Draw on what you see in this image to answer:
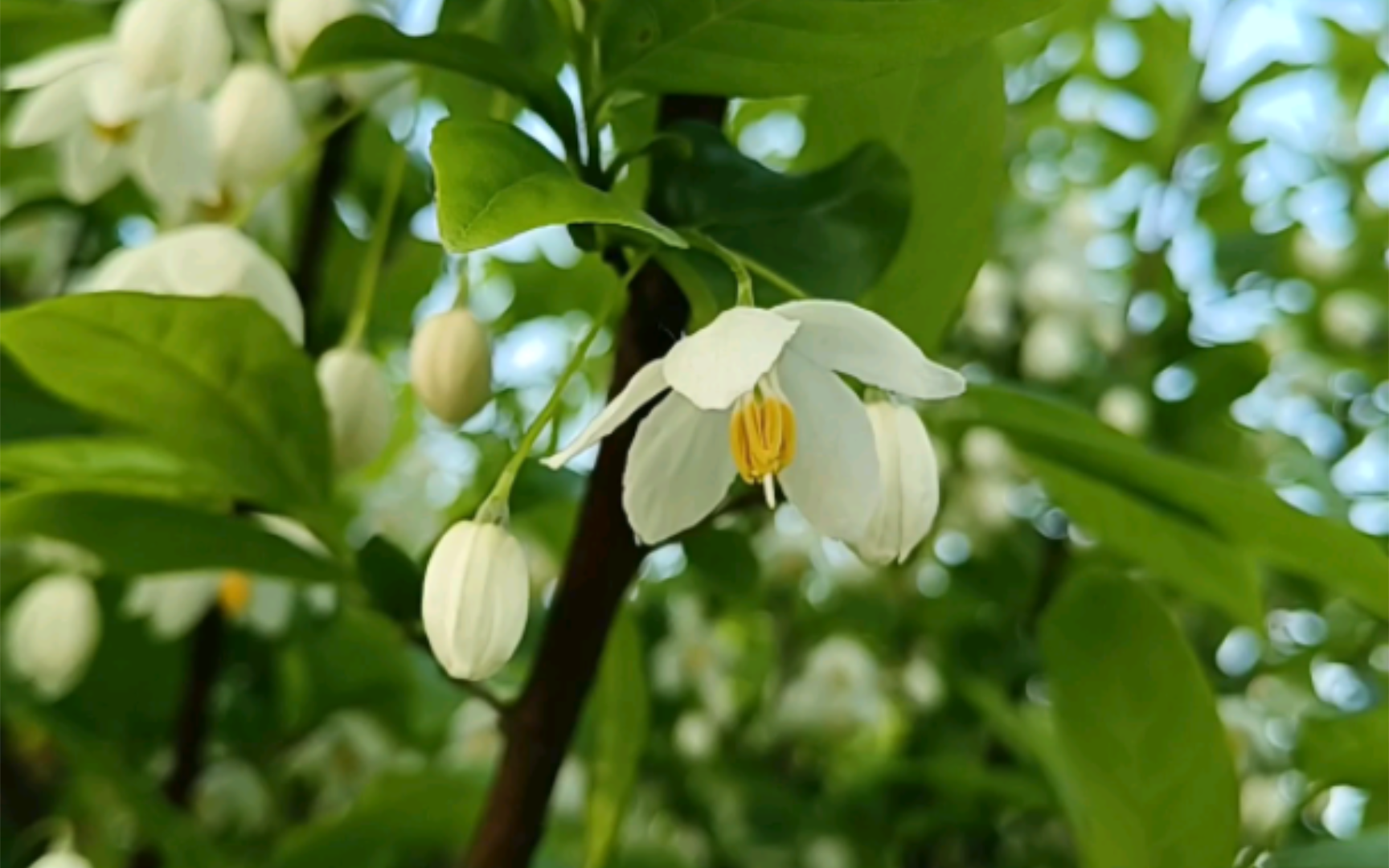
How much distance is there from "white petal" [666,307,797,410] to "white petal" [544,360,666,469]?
0.06 feet

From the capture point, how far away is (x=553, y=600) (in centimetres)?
70

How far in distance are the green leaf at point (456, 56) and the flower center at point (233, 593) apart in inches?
21.9

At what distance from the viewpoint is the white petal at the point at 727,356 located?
501 millimetres

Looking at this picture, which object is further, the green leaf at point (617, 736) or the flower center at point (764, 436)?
the green leaf at point (617, 736)

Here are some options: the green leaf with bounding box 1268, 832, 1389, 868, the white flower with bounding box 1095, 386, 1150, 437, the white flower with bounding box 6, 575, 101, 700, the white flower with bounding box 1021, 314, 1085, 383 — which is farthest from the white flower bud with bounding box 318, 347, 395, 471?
the white flower with bounding box 1021, 314, 1085, 383

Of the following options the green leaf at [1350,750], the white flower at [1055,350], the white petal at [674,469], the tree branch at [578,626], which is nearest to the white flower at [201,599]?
the tree branch at [578,626]

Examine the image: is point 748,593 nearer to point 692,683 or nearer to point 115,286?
point 115,286

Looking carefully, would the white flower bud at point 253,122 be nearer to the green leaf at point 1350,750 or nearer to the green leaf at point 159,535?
the green leaf at point 159,535

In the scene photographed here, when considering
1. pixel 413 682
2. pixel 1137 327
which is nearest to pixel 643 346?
pixel 413 682

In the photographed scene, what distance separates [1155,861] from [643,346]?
0.32 metres

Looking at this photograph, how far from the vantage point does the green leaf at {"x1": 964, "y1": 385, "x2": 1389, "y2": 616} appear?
694 mm

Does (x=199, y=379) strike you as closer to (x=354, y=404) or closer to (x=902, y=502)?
(x=354, y=404)

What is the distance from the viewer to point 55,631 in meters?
1.04

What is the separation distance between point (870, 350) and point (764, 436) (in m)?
0.08
